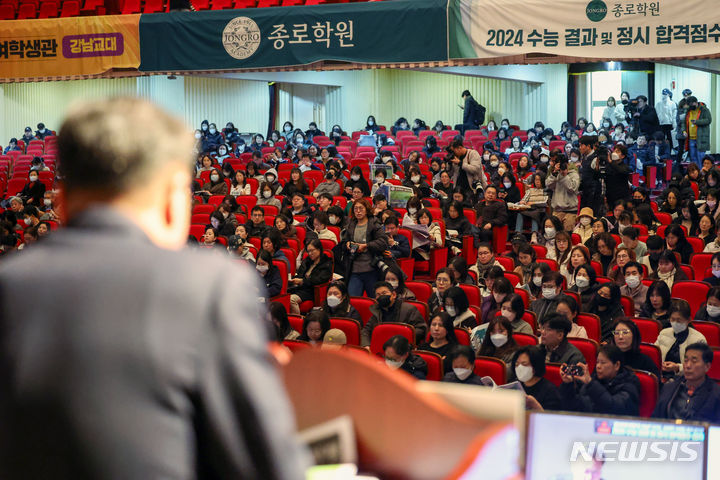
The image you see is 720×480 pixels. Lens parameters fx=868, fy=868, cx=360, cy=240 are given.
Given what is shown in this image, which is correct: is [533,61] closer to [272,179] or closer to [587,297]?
[272,179]

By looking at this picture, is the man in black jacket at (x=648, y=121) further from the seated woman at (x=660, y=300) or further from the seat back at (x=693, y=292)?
the seated woman at (x=660, y=300)

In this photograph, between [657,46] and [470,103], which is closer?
[657,46]

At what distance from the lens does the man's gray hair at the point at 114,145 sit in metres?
0.76

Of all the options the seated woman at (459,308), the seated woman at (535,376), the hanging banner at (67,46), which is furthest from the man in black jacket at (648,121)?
the seated woman at (535,376)

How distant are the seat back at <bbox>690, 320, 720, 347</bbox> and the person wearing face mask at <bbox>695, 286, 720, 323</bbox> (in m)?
0.32

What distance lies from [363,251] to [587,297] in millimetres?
2148

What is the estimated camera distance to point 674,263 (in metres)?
7.23

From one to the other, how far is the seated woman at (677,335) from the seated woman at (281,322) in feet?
8.53

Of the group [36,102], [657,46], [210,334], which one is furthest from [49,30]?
[210,334]

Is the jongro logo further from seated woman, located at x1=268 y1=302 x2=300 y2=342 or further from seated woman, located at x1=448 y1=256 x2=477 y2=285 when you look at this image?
seated woman, located at x1=268 y1=302 x2=300 y2=342

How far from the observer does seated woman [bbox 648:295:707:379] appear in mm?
5660

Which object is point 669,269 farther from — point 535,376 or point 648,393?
point 535,376

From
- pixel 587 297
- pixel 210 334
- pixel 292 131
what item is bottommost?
pixel 587 297

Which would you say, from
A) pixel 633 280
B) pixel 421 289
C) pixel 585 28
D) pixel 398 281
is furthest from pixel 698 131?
pixel 398 281
